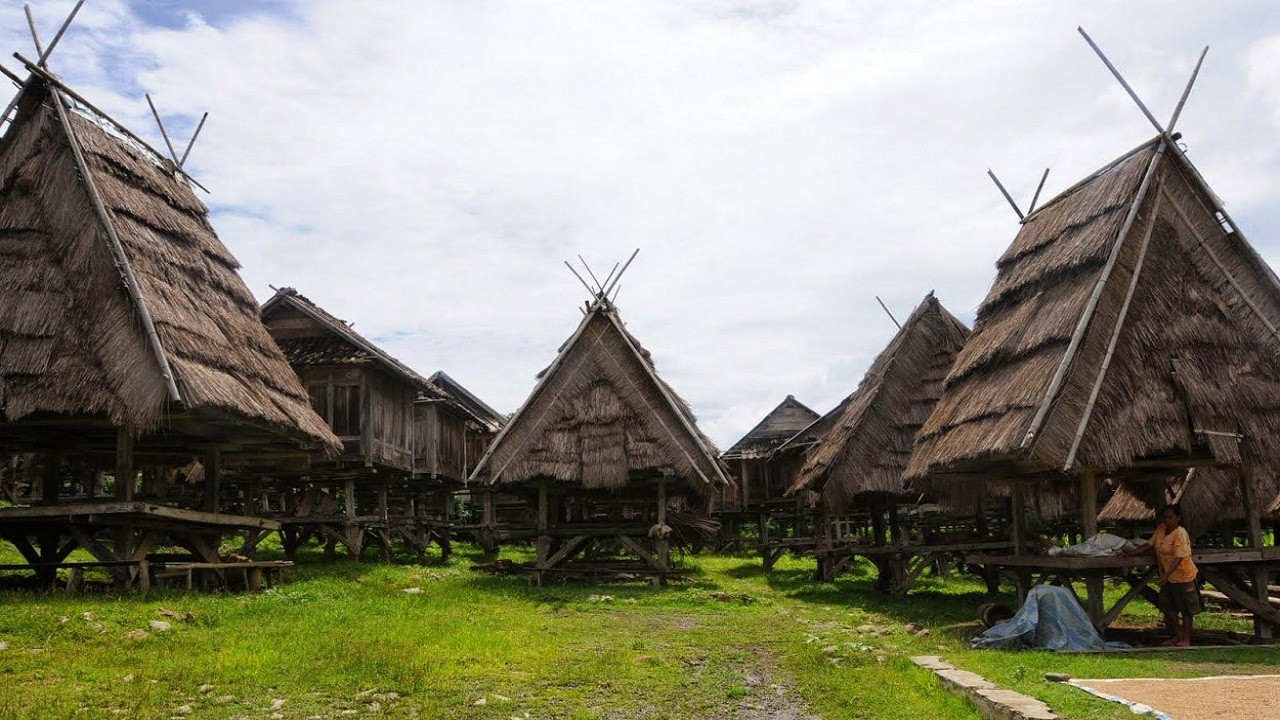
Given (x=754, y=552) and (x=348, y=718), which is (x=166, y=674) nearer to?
(x=348, y=718)

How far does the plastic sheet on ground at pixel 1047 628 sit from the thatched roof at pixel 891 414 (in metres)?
7.81

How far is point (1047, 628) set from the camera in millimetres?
11484

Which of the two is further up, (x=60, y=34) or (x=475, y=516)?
(x=60, y=34)

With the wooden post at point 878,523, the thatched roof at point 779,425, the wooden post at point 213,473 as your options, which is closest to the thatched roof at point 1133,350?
the wooden post at point 878,523

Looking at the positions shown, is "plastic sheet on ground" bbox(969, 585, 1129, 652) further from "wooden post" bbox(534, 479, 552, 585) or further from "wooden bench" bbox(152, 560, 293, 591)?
"wooden bench" bbox(152, 560, 293, 591)

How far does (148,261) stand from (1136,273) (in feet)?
43.4

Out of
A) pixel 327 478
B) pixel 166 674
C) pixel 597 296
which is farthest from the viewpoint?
pixel 327 478

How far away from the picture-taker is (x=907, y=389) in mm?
20281

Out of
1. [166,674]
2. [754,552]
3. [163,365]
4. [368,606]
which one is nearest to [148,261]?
[163,365]

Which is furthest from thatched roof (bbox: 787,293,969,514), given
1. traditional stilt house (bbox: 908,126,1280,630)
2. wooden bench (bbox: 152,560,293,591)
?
wooden bench (bbox: 152,560,293,591)

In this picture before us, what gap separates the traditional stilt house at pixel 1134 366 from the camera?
12.3m

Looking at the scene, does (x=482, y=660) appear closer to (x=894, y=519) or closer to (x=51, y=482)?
(x=51, y=482)

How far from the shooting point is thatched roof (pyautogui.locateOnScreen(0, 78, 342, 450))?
42.8 ft

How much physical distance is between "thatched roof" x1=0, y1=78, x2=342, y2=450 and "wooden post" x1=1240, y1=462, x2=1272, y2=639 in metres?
12.9
